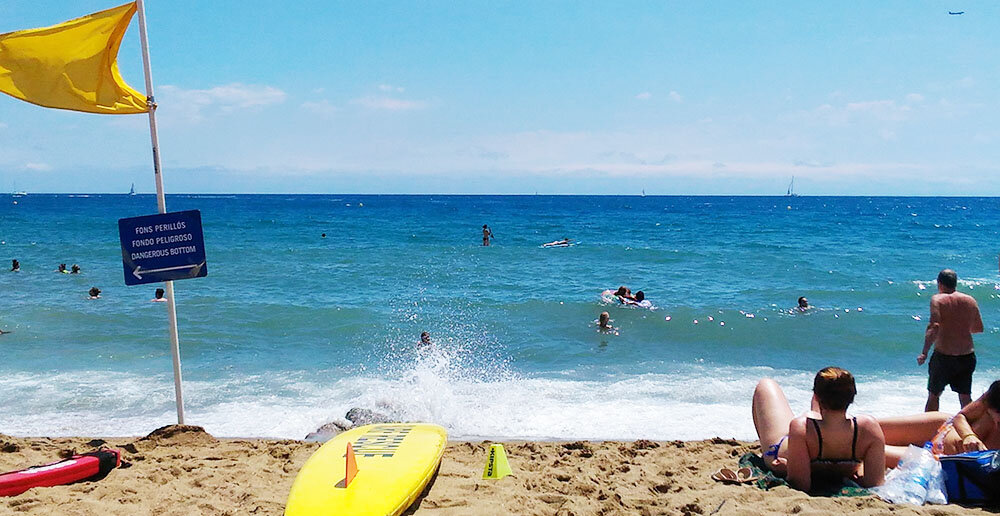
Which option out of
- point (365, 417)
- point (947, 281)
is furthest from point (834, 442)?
point (365, 417)

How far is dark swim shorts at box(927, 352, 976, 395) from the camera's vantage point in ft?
22.9

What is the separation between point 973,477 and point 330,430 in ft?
19.4

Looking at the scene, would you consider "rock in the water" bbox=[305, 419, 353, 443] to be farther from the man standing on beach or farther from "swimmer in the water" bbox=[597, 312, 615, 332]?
"swimmer in the water" bbox=[597, 312, 615, 332]

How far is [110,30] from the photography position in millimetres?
5711

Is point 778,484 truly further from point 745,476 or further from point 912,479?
point 912,479

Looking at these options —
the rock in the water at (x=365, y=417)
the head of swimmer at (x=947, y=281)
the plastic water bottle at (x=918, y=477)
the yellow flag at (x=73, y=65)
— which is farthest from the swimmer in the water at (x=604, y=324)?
the yellow flag at (x=73, y=65)

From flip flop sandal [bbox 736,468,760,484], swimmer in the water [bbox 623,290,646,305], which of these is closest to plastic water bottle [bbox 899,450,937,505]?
flip flop sandal [bbox 736,468,760,484]

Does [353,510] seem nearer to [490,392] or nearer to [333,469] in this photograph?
[333,469]

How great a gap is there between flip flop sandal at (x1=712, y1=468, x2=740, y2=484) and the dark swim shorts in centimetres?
355

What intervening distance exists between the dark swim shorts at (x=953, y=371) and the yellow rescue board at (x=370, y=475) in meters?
5.30

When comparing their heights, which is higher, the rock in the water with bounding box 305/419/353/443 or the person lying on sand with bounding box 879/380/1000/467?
the person lying on sand with bounding box 879/380/1000/467

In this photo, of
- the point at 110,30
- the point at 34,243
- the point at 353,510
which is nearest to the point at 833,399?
the point at 353,510

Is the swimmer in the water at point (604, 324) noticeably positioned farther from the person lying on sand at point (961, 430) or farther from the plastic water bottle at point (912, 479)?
the plastic water bottle at point (912, 479)

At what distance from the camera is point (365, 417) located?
25.8 ft
